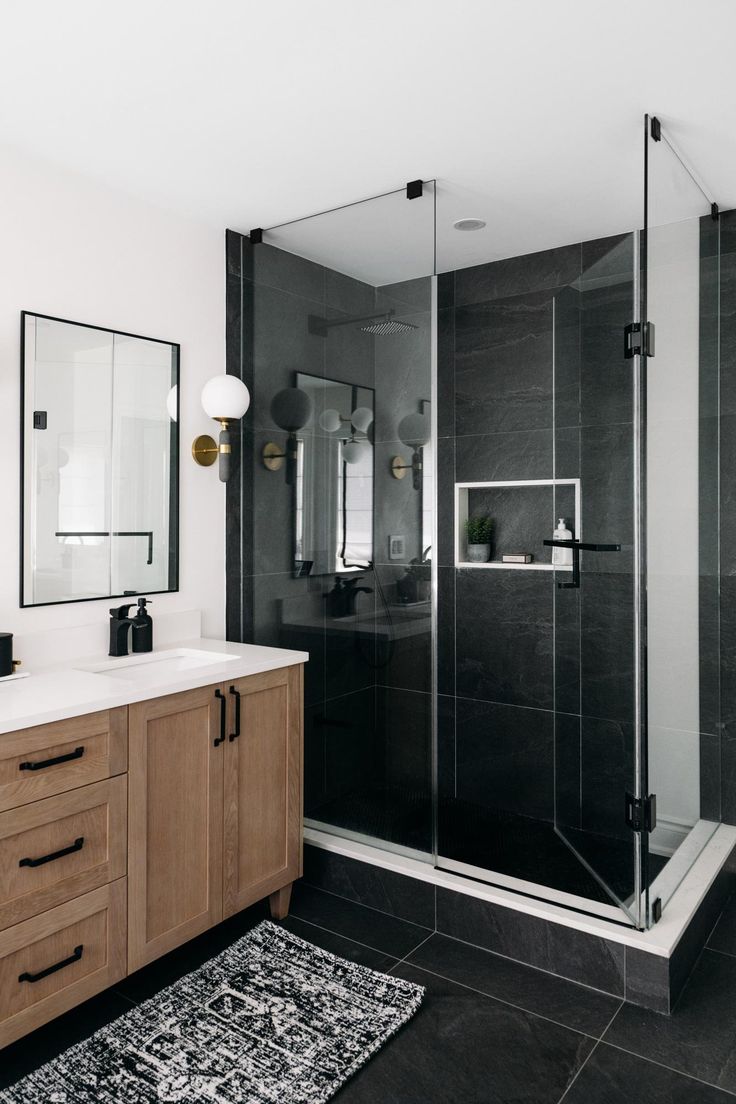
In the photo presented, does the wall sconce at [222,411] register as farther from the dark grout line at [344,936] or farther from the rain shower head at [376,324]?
the dark grout line at [344,936]

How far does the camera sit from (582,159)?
242 cm

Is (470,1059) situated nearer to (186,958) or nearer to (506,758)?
(186,958)

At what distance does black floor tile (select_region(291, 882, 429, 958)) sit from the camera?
242 cm

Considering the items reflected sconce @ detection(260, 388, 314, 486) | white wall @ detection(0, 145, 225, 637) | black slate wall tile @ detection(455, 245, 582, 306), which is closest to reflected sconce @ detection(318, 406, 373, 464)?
reflected sconce @ detection(260, 388, 314, 486)

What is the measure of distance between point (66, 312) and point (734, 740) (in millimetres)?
2812

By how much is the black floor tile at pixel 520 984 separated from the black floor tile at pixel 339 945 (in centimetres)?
9

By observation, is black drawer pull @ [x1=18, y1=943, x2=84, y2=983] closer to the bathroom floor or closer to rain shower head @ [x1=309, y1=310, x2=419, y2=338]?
the bathroom floor

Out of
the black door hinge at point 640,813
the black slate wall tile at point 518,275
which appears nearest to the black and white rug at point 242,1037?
the black door hinge at point 640,813

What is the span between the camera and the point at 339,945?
7.89ft

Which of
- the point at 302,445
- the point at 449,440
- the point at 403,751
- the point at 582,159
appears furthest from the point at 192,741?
A: the point at 582,159

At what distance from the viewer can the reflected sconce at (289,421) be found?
9.46ft

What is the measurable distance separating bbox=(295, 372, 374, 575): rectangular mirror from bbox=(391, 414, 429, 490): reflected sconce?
131 mm

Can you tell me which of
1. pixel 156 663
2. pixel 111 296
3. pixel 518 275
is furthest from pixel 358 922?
pixel 518 275

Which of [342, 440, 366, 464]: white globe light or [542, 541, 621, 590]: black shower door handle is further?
[342, 440, 366, 464]: white globe light
